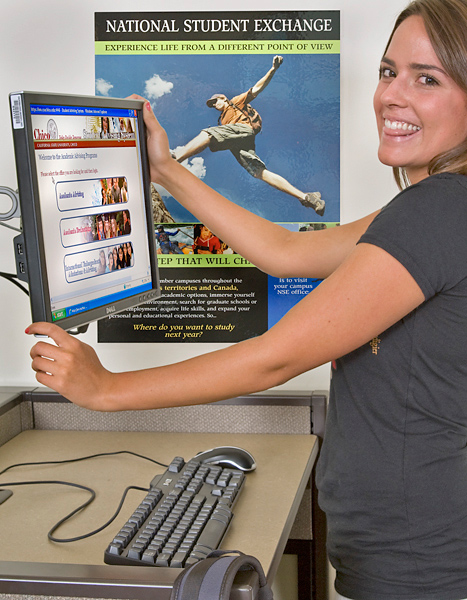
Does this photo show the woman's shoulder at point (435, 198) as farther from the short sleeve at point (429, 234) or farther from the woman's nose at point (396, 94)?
the woman's nose at point (396, 94)

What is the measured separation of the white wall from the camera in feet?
5.16

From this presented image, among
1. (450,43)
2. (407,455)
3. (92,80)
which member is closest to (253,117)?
(92,80)

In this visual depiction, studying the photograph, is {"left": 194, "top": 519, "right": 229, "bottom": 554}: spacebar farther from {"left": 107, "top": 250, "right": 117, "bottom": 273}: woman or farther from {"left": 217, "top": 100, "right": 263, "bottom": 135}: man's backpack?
{"left": 217, "top": 100, "right": 263, "bottom": 135}: man's backpack

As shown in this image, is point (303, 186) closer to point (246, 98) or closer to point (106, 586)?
point (246, 98)

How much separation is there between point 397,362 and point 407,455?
0.43 feet

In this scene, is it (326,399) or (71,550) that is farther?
(326,399)

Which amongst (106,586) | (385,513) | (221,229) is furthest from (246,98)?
(106,586)

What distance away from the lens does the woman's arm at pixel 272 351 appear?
86 centimetres

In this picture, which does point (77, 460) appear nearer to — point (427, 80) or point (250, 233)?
point (250, 233)

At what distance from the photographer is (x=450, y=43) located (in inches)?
37.7

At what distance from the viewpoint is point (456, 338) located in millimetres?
925

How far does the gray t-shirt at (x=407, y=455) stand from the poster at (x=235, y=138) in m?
0.66

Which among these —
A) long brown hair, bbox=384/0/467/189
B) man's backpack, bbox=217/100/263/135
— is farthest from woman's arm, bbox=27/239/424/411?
man's backpack, bbox=217/100/263/135

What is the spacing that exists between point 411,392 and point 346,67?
90cm
